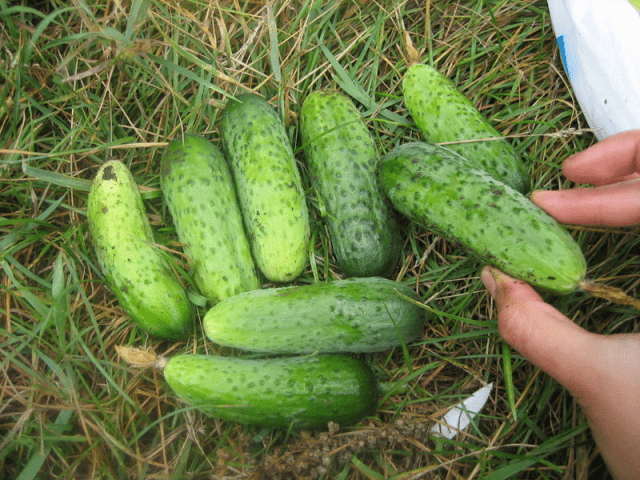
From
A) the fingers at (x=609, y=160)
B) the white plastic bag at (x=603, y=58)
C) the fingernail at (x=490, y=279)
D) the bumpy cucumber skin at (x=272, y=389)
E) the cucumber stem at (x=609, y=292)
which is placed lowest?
the bumpy cucumber skin at (x=272, y=389)

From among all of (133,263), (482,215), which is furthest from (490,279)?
(133,263)

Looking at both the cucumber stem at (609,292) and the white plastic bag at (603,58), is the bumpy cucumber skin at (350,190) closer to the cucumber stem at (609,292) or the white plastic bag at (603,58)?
the cucumber stem at (609,292)

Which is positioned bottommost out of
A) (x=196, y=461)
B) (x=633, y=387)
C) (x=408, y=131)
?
(x=196, y=461)

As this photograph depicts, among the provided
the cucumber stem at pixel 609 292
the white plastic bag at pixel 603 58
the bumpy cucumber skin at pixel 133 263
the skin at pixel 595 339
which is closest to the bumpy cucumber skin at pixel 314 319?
the bumpy cucumber skin at pixel 133 263

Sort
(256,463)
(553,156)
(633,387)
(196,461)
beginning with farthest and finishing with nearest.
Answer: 1. (553,156)
2. (196,461)
3. (256,463)
4. (633,387)

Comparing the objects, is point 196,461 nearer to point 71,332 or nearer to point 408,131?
point 71,332

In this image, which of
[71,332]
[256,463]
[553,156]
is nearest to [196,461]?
[256,463]

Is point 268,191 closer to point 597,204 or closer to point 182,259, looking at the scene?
point 182,259
